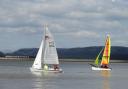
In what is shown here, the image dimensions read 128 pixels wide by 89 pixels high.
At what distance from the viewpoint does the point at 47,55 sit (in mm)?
122688

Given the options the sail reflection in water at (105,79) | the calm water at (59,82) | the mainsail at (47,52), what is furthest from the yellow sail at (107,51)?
the mainsail at (47,52)

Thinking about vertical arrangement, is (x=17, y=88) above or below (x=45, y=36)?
below

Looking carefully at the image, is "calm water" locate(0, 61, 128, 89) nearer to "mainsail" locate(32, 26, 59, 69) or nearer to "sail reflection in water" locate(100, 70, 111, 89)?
"sail reflection in water" locate(100, 70, 111, 89)

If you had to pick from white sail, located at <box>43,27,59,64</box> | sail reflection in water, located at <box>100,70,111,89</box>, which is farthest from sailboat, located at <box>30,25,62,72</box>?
sail reflection in water, located at <box>100,70,111,89</box>

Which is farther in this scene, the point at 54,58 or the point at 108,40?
the point at 108,40

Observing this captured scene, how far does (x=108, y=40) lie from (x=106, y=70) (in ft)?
37.5

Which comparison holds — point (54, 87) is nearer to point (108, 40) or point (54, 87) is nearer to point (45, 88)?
point (45, 88)

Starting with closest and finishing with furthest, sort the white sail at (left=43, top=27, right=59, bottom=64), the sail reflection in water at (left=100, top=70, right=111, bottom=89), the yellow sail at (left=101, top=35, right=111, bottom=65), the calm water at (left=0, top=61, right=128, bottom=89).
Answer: the calm water at (left=0, top=61, right=128, bottom=89), the sail reflection in water at (left=100, top=70, right=111, bottom=89), the white sail at (left=43, top=27, right=59, bottom=64), the yellow sail at (left=101, top=35, right=111, bottom=65)

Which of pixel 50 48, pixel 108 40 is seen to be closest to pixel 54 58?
pixel 50 48

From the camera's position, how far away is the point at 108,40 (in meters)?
154

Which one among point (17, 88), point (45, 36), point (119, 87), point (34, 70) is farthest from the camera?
point (34, 70)

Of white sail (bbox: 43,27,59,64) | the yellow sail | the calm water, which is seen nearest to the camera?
the calm water

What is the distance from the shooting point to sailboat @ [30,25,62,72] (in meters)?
120

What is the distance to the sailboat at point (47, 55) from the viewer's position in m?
120
